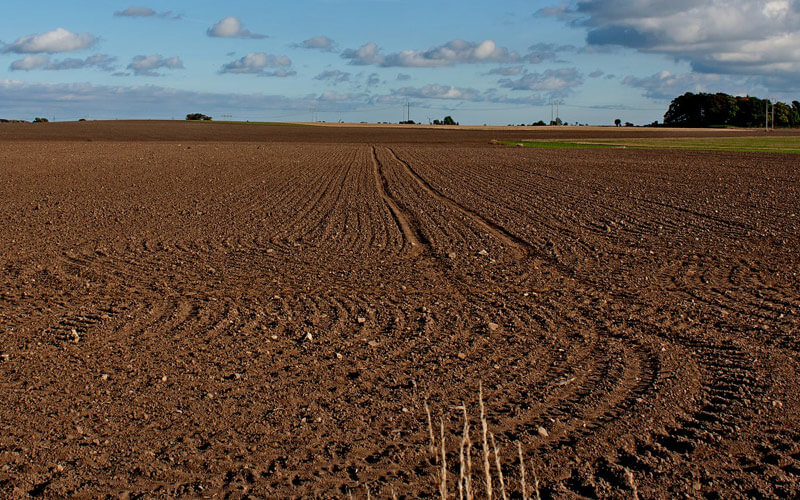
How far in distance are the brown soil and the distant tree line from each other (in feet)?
441

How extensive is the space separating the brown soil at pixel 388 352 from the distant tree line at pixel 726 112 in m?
134

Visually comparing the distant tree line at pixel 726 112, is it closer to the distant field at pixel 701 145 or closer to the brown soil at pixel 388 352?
the distant field at pixel 701 145

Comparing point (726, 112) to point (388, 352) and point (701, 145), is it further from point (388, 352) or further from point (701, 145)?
point (388, 352)

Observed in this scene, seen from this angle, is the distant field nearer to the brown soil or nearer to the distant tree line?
the brown soil

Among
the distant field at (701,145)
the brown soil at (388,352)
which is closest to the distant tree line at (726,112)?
the distant field at (701,145)

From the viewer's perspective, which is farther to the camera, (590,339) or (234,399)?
(590,339)

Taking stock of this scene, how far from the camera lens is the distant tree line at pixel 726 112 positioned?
138625mm

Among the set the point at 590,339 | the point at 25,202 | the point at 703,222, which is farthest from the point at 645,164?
the point at 590,339

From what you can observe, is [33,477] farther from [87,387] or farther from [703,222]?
[703,222]

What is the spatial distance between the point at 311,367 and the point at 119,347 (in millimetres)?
1783

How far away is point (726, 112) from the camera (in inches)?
5433

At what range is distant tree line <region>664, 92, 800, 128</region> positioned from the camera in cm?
13862

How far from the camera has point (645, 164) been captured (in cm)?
3366

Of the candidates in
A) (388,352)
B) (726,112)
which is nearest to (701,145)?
(388,352)
